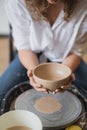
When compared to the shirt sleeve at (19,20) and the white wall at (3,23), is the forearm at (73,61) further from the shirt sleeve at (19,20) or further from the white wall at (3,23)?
the white wall at (3,23)

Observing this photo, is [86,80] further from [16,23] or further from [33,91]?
[16,23]

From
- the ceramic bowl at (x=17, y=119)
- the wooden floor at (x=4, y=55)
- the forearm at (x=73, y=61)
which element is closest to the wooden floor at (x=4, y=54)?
the wooden floor at (x=4, y=55)

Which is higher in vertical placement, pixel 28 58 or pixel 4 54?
pixel 28 58

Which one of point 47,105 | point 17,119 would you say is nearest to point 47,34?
point 47,105

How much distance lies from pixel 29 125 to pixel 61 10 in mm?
622

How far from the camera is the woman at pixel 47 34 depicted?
51.8 inches

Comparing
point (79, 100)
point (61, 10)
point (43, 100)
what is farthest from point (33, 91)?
point (61, 10)

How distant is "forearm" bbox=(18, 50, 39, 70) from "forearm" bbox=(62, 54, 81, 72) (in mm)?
161

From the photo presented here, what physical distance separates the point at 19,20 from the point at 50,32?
0.58 feet

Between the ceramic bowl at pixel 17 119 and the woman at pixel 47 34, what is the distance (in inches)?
11.4

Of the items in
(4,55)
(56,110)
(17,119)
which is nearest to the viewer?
(17,119)

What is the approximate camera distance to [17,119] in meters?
1.03

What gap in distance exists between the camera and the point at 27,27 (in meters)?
1.42

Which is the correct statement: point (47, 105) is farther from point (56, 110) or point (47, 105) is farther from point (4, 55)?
point (4, 55)
